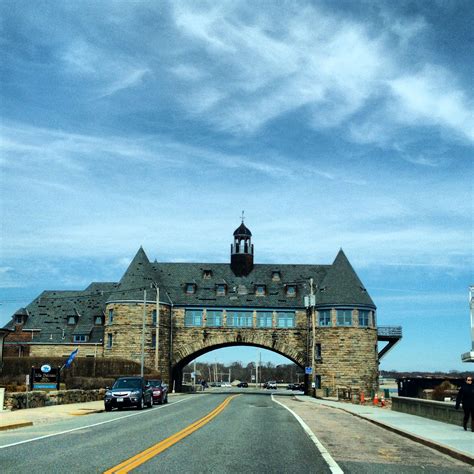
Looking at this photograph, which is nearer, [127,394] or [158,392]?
[127,394]

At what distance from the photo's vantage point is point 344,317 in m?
66.2

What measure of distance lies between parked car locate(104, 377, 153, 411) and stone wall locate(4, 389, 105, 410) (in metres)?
3.06

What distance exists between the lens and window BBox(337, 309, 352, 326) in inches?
2601

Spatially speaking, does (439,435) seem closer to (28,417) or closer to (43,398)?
(28,417)

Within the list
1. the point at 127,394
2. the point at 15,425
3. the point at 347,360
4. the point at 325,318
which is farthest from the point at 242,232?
the point at 15,425

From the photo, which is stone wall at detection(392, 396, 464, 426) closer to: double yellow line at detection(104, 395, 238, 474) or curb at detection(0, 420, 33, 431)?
double yellow line at detection(104, 395, 238, 474)

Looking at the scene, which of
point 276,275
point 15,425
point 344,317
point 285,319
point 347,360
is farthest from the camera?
point 276,275

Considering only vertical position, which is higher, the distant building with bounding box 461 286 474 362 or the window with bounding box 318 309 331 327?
the window with bounding box 318 309 331 327

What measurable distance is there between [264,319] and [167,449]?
5871 cm

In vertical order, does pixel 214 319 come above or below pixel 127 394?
above

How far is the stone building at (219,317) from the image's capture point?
6600cm

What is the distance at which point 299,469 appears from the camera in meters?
10.9

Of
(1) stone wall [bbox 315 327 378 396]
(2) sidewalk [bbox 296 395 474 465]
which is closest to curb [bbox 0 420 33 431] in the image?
(2) sidewalk [bbox 296 395 474 465]

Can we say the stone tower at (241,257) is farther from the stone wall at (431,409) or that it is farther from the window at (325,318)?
the stone wall at (431,409)
